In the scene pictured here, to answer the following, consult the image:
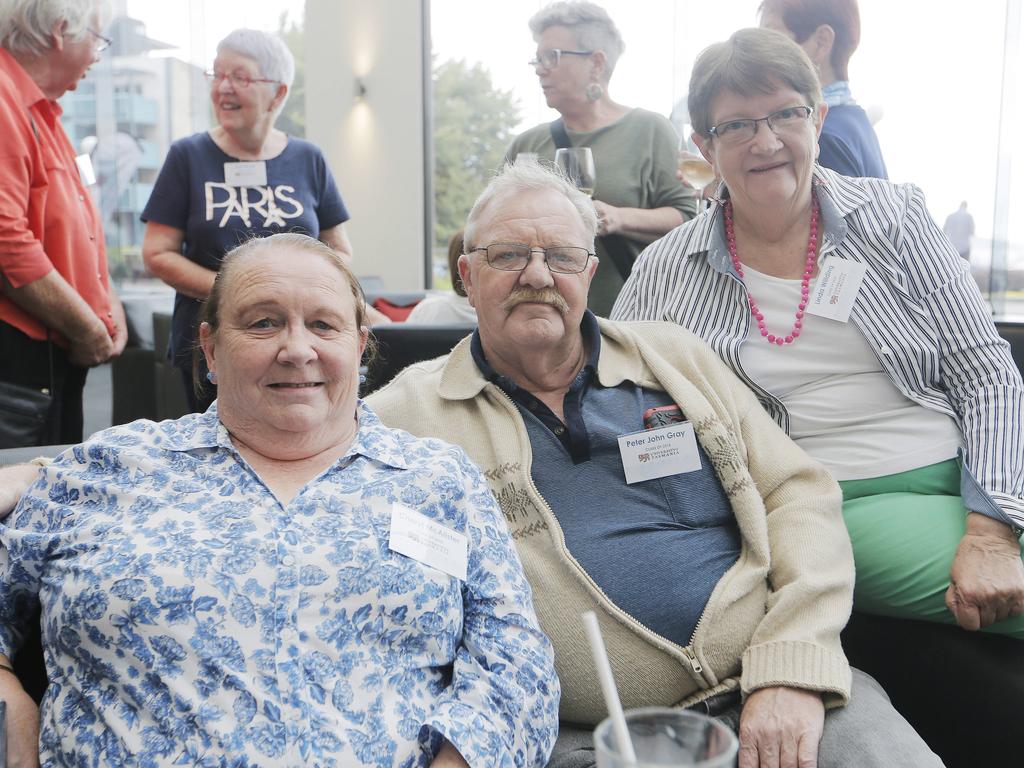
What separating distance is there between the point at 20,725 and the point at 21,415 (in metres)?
1.32

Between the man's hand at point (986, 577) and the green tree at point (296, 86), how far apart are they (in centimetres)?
819

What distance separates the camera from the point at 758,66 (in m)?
2.00

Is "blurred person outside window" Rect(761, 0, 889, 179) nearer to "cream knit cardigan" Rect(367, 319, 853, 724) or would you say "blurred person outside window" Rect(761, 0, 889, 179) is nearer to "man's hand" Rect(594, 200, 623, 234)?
"man's hand" Rect(594, 200, 623, 234)

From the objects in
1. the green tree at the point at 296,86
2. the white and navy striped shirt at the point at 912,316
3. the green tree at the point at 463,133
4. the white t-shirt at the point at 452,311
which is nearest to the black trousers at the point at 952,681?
the white and navy striped shirt at the point at 912,316

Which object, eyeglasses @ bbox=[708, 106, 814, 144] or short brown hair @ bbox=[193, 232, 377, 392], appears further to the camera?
eyeglasses @ bbox=[708, 106, 814, 144]

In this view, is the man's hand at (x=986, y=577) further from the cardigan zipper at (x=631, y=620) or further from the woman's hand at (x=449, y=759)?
the woman's hand at (x=449, y=759)

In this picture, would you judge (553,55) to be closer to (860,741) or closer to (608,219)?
(608,219)

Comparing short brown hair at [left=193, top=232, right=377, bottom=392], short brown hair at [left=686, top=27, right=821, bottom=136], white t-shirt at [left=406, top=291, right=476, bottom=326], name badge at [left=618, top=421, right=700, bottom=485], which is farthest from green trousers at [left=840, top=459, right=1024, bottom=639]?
white t-shirt at [left=406, top=291, right=476, bottom=326]

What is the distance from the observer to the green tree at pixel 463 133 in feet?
26.9

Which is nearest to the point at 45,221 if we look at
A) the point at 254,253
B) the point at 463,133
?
the point at 254,253

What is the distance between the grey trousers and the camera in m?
1.39

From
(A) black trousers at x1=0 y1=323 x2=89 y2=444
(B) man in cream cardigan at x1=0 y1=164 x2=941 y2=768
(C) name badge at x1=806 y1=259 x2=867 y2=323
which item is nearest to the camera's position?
(B) man in cream cardigan at x1=0 y1=164 x2=941 y2=768

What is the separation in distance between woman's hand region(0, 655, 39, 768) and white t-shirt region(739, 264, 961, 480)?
1496mm

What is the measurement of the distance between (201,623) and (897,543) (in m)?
1.31
